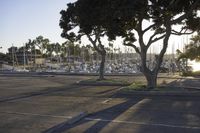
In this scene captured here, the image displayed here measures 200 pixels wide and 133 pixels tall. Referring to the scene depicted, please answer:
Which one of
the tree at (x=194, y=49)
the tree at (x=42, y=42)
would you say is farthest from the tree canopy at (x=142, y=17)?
the tree at (x=42, y=42)

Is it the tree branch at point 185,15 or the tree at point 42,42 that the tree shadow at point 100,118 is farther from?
the tree at point 42,42

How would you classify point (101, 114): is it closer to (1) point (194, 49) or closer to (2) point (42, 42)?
(1) point (194, 49)

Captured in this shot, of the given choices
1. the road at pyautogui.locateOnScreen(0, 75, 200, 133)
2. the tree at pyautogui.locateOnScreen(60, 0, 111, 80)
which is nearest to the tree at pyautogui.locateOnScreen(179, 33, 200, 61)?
the tree at pyautogui.locateOnScreen(60, 0, 111, 80)

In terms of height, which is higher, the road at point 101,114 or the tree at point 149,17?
the tree at point 149,17

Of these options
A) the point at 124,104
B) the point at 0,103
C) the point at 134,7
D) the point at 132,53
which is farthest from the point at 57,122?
the point at 132,53

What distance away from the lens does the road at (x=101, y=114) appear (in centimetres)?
1249

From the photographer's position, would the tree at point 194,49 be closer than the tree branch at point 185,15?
No

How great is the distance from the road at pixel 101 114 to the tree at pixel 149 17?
4430 mm

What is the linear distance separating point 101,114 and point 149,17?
1074cm

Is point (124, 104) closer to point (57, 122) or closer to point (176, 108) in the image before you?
point (176, 108)

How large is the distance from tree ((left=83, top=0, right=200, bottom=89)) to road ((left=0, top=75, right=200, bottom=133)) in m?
4.43

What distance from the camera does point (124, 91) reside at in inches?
917

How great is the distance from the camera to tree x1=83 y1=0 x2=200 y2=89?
70.1 feet

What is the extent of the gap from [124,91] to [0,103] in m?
7.30
